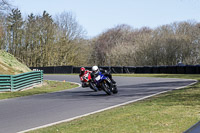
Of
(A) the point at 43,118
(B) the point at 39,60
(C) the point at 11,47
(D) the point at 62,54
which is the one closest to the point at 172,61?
(D) the point at 62,54

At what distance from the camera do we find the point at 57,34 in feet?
215

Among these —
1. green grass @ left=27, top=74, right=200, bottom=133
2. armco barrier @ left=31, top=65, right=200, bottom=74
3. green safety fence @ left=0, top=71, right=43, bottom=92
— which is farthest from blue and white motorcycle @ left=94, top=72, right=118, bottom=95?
armco barrier @ left=31, top=65, right=200, bottom=74

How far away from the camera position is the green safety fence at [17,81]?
19.8m

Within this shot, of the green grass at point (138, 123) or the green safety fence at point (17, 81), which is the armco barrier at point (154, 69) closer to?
the green safety fence at point (17, 81)

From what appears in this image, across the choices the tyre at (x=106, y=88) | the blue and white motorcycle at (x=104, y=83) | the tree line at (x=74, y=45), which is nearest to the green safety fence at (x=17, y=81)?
the blue and white motorcycle at (x=104, y=83)

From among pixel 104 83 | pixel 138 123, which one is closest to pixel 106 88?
pixel 104 83

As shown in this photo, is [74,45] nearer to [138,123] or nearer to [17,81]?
[17,81]

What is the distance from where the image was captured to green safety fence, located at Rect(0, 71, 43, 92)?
64.8ft

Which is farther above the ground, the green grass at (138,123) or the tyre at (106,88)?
the tyre at (106,88)

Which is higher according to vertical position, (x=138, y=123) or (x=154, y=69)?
(x=154, y=69)

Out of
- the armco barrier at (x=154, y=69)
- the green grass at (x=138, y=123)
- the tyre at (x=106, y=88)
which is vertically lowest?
the green grass at (x=138, y=123)

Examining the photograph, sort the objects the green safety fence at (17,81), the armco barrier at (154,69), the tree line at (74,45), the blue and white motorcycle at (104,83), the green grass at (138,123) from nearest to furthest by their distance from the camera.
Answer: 1. the green grass at (138,123)
2. the blue and white motorcycle at (104,83)
3. the green safety fence at (17,81)
4. the armco barrier at (154,69)
5. the tree line at (74,45)

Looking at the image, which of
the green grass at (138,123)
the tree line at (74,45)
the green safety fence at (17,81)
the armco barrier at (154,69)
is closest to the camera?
the green grass at (138,123)

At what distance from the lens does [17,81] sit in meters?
20.6
